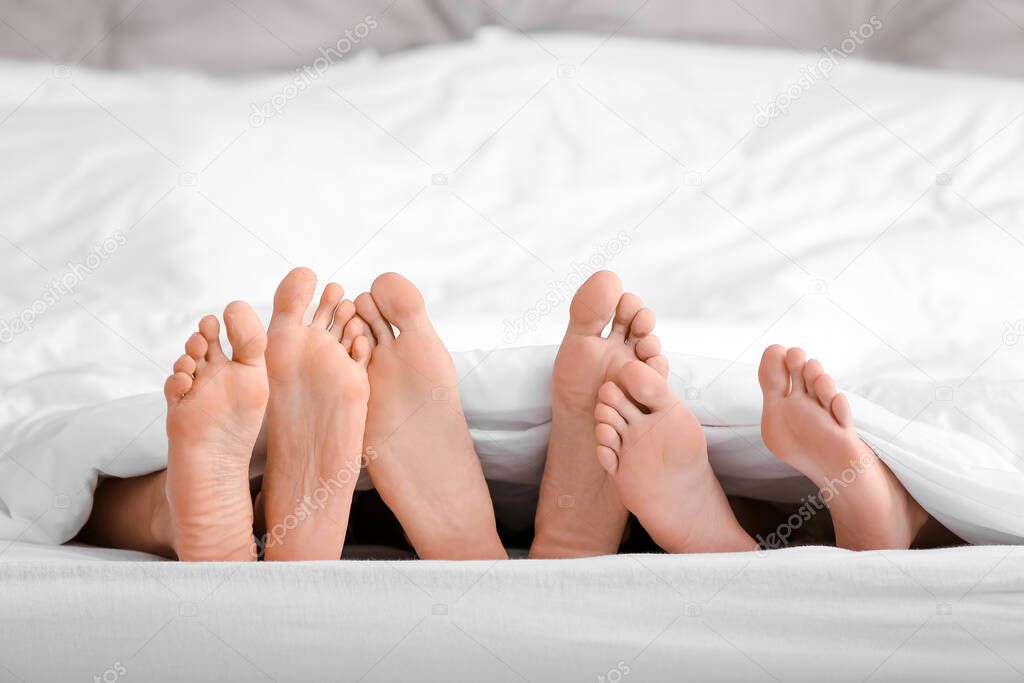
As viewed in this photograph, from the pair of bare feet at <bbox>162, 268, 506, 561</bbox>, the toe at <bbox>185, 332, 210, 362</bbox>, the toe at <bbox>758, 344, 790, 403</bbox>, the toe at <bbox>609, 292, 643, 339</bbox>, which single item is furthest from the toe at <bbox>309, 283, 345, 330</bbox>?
the toe at <bbox>758, 344, 790, 403</bbox>

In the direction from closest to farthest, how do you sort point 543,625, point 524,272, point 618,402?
point 543,625 < point 618,402 < point 524,272

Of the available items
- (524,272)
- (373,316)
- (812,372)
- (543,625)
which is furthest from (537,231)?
(543,625)

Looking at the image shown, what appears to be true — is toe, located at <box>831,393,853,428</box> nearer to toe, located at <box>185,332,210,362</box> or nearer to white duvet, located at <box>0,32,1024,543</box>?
white duvet, located at <box>0,32,1024,543</box>

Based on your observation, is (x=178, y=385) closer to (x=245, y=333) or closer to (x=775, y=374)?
(x=245, y=333)

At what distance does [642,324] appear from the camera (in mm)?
829

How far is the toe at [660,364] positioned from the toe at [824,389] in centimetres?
12

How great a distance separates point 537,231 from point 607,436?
1.58ft

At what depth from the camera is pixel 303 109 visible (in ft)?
4.39

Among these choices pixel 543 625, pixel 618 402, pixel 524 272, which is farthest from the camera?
pixel 524 272

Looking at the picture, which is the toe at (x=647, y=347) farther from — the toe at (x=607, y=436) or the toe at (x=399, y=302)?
the toe at (x=399, y=302)

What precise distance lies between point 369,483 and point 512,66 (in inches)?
29.4

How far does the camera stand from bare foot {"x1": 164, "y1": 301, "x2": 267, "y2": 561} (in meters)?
0.75

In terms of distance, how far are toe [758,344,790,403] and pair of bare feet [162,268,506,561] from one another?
0.81 ft

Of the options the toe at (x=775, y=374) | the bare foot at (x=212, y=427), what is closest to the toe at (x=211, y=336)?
the bare foot at (x=212, y=427)
